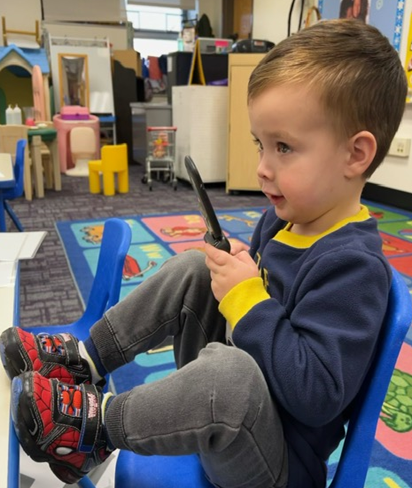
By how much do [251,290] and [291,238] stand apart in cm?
12

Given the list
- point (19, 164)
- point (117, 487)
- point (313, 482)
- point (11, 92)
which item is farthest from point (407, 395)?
point (11, 92)

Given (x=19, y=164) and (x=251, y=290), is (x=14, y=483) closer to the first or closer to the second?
(x=251, y=290)

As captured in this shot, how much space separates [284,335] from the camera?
1.81 feet

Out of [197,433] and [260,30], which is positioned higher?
[260,30]

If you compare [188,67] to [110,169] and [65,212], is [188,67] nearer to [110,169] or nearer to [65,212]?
[110,169]

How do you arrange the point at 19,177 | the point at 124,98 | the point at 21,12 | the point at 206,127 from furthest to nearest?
the point at 21,12 → the point at 124,98 → the point at 206,127 → the point at 19,177

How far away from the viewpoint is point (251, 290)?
1.96 ft

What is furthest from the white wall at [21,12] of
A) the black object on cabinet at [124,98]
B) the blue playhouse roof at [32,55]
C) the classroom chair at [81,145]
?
the classroom chair at [81,145]

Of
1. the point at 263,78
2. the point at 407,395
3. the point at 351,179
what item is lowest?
the point at 407,395

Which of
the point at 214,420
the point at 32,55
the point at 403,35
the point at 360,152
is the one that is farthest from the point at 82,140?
the point at 214,420

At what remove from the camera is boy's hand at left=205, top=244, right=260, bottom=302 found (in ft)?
2.02

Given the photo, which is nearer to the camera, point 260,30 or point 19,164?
point 19,164

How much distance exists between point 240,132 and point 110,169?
1022 mm

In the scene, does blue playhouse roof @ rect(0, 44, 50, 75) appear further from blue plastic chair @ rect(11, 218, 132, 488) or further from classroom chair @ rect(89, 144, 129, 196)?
blue plastic chair @ rect(11, 218, 132, 488)
